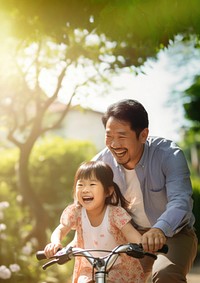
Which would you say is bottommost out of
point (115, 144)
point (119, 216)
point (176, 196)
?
point (119, 216)

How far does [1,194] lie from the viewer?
1088cm

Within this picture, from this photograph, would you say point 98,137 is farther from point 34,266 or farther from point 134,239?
point 134,239

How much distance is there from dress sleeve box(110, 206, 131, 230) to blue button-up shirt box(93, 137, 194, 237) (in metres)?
0.17

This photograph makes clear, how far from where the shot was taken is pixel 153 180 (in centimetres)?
419

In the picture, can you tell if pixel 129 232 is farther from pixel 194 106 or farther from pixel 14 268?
pixel 194 106

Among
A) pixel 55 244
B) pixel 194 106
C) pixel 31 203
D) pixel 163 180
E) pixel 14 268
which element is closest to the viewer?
pixel 55 244

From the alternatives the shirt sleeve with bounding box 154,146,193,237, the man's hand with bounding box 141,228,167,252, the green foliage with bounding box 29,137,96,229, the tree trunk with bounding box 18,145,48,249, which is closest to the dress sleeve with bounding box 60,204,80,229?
the shirt sleeve with bounding box 154,146,193,237

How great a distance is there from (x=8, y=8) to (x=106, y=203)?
3453 mm

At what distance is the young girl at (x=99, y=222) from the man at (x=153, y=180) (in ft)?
0.50

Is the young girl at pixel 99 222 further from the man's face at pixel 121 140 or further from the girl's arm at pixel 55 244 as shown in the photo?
the man's face at pixel 121 140

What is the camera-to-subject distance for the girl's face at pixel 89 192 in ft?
12.6

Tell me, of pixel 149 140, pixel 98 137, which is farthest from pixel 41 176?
pixel 98 137

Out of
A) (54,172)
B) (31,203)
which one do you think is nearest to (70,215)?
(31,203)

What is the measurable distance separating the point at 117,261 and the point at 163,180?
583 millimetres
